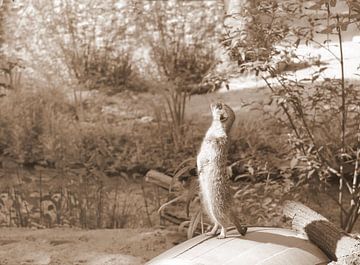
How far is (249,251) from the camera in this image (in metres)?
2.60

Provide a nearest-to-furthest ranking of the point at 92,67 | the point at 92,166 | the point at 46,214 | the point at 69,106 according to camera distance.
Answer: the point at 46,214 < the point at 92,166 < the point at 69,106 < the point at 92,67

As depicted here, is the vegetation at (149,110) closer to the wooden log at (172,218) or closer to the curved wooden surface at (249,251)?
the wooden log at (172,218)

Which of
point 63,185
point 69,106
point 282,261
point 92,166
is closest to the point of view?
point 282,261

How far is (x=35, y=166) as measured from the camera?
6.10 m

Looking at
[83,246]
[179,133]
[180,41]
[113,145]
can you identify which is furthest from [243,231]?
[180,41]

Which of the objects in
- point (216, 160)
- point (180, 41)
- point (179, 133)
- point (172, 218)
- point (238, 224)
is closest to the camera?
point (216, 160)

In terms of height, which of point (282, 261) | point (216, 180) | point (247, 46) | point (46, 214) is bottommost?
point (46, 214)

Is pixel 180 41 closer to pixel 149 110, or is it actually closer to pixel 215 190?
pixel 149 110

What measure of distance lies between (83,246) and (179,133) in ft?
6.39

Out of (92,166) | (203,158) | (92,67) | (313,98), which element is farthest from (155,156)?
(203,158)

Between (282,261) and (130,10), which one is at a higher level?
(130,10)

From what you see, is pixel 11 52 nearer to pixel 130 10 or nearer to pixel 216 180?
pixel 130 10

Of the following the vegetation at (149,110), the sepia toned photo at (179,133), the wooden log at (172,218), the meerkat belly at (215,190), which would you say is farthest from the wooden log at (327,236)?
the wooden log at (172,218)

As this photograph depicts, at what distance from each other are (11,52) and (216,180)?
17.0ft
